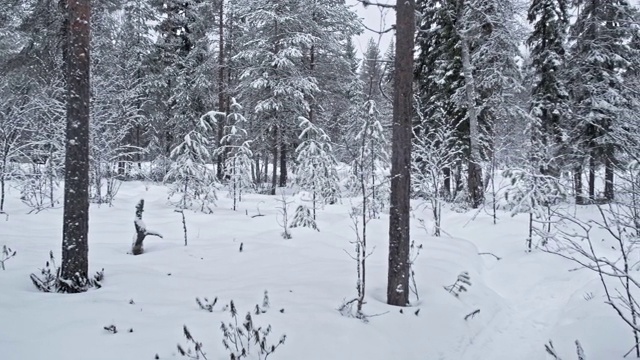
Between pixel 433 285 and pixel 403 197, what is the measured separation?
6.05 feet

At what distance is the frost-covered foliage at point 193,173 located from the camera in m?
11.5

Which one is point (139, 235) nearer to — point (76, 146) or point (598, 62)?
point (76, 146)

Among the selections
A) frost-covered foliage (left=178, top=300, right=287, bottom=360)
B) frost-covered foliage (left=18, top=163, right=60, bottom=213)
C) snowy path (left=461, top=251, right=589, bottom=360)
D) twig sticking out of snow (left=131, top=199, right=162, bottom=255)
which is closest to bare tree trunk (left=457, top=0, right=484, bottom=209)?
snowy path (left=461, top=251, right=589, bottom=360)

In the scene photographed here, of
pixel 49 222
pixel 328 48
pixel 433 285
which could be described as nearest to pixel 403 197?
pixel 433 285

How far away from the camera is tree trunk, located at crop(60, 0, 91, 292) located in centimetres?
462

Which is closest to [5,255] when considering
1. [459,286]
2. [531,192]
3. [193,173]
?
[193,173]

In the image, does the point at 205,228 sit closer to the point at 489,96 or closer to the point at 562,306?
the point at 562,306

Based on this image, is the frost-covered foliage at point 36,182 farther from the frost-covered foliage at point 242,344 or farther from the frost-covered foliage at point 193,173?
the frost-covered foliage at point 242,344

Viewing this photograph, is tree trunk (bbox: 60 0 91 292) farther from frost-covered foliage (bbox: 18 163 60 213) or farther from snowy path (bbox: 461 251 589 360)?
frost-covered foliage (bbox: 18 163 60 213)

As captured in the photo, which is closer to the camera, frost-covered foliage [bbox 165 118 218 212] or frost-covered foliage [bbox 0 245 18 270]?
frost-covered foliage [bbox 0 245 18 270]

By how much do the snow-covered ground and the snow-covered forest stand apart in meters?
0.03

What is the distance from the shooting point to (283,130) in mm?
18859

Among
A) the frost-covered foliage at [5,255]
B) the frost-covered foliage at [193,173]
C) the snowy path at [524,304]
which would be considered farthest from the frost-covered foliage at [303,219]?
the frost-covered foliage at [5,255]

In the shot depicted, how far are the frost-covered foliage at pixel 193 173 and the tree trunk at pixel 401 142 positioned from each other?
7876 mm
